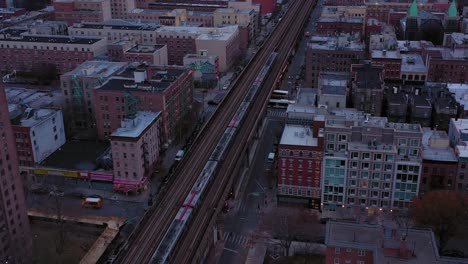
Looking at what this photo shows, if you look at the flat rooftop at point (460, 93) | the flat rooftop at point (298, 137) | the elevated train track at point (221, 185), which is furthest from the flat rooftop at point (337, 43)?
the flat rooftop at point (298, 137)

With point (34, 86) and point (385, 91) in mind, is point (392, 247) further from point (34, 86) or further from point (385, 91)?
point (34, 86)

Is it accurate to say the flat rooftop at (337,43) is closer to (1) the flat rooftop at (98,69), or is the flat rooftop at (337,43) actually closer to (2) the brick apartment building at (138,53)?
(2) the brick apartment building at (138,53)

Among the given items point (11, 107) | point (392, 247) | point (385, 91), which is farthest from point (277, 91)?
point (392, 247)

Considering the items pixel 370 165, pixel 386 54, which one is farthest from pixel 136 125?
pixel 386 54

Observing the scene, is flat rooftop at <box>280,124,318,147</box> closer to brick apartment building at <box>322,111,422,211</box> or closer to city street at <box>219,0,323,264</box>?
brick apartment building at <box>322,111,422,211</box>

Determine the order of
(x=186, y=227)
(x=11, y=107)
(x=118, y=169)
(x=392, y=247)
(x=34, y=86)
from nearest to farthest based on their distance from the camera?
(x=392, y=247) < (x=186, y=227) < (x=118, y=169) < (x=11, y=107) < (x=34, y=86)
